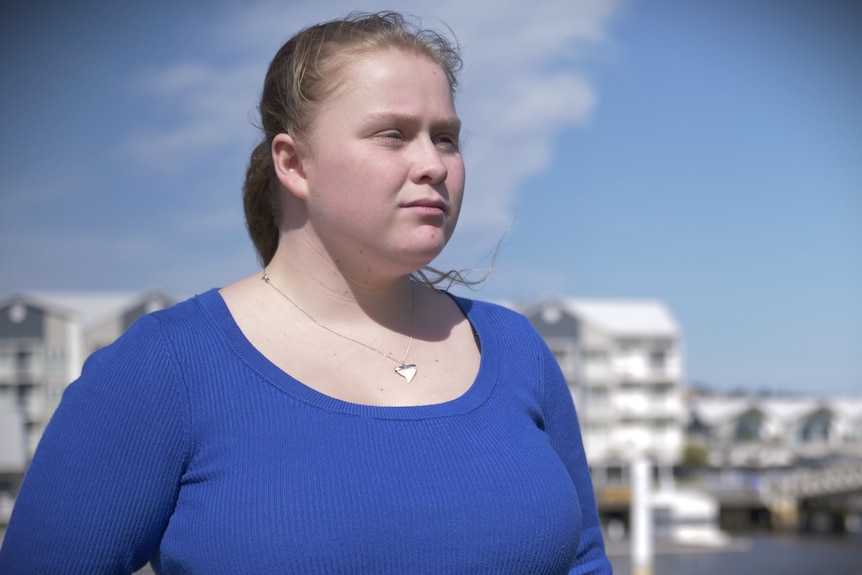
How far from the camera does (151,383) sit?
4.04ft

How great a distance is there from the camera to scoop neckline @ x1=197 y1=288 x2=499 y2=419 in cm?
128

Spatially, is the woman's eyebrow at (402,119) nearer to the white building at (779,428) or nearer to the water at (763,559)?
the water at (763,559)

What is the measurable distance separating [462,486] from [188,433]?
33cm

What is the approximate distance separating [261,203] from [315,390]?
384 mm

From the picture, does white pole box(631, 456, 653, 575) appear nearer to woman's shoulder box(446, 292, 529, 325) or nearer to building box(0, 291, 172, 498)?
building box(0, 291, 172, 498)

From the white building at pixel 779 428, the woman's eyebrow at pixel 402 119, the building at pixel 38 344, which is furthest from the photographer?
the white building at pixel 779 428

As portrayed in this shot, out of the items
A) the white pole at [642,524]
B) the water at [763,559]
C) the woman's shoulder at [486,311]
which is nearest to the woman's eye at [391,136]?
the woman's shoulder at [486,311]

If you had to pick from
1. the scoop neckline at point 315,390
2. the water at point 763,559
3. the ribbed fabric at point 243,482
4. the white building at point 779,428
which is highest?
the scoop neckline at point 315,390

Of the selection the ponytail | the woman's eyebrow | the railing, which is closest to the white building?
the railing

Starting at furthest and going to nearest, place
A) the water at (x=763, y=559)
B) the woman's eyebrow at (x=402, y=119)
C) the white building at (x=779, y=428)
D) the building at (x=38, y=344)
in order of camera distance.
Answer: the white building at (x=779, y=428), the building at (x=38, y=344), the water at (x=763, y=559), the woman's eyebrow at (x=402, y=119)

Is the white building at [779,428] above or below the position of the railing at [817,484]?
above

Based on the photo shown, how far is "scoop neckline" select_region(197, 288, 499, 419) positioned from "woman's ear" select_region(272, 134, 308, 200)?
18cm

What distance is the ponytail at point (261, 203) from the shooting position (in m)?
1.52

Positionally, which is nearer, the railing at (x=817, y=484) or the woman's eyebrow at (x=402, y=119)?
the woman's eyebrow at (x=402, y=119)
